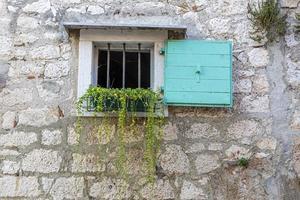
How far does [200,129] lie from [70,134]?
3.49ft

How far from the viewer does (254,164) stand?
3.87 meters

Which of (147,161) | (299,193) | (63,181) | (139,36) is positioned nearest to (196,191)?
(147,161)

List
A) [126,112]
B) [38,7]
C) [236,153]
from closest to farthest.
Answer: [126,112]
[236,153]
[38,7]

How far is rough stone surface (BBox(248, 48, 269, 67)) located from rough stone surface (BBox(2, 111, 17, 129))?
203 centimetres

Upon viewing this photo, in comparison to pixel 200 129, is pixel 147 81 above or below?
above

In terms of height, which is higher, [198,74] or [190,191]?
[198,74]

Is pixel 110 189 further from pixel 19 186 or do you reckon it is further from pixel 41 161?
pixel 19 186

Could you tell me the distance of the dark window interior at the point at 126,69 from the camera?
4.06 metres

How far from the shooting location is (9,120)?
3.93 meters

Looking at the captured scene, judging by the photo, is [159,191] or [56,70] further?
[56,70]

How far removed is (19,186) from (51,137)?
461mm

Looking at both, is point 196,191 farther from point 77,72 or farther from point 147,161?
point 77,72

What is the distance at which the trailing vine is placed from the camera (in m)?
3.72

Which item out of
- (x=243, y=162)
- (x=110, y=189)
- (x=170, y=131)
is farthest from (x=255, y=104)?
(x=110, y=189)
